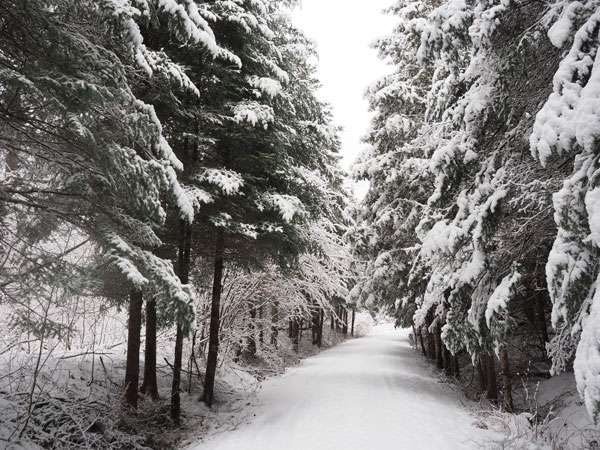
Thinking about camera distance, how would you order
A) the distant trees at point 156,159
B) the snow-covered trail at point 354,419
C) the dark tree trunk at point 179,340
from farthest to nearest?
the dark tree trunk at point 179,340 → the snow-covered trail at point 354,419 → the distant trees at point 156,159

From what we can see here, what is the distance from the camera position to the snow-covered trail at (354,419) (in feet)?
22.8

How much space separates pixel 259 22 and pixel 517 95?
20.8 feet

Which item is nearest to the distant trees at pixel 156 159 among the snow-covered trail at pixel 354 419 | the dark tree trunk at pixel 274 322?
the dark tree trunk at pixel 274 322

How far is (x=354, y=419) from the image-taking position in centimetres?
819

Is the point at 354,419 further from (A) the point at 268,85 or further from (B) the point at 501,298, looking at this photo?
(A) the point at 268,85

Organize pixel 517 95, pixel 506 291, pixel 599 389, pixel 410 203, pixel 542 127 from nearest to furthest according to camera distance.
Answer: pixel 599 389 → pixel 542 127 → pixel 506 291 → pixel 517 95 → pixel 410 203

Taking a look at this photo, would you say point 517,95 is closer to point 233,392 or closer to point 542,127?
point 542,127

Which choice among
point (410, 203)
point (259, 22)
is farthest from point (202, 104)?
point (410, 203)

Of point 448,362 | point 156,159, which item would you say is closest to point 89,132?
point 156,159

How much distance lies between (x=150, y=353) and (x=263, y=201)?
4351 mm

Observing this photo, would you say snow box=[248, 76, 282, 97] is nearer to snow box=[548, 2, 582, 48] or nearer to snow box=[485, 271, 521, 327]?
snow box=[548, 2, 582, 48]

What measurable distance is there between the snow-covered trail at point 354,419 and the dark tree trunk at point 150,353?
255cm

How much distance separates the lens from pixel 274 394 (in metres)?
11.4

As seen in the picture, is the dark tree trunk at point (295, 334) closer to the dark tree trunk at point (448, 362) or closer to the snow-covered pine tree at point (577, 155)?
the dark tree trunk at point (448, 362)
